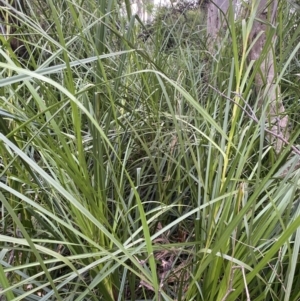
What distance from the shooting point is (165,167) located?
0.83m

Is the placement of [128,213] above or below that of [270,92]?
A: below

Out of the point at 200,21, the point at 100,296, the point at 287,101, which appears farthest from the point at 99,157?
the point at 200,21

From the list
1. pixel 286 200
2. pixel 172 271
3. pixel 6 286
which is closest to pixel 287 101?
pixel 286 200

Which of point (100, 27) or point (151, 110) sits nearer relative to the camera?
point (100, 27)

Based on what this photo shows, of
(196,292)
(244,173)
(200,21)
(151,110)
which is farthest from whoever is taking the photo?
(200,21)

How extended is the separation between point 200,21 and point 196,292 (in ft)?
7.15

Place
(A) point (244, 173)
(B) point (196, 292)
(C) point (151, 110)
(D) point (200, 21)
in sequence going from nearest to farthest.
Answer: (B) point (196, 292), (A) point (244, 173), (C) point (151, 110), (D) point (200, 21)

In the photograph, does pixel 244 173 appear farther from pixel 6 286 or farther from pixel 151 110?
pixel 6 286

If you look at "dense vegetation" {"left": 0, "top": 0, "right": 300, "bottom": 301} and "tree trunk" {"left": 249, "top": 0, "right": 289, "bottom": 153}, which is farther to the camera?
"tree trunk" {"left": 249, "top": 0, "right": 289, "bottom": 153}

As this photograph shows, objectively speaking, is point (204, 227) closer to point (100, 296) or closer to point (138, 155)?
point (100, 296)

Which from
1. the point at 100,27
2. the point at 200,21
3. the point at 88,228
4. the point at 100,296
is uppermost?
the point at 200,21

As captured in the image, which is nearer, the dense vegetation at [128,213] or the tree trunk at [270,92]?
the dense vegetation at [128,213]

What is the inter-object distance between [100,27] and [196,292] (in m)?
0.40

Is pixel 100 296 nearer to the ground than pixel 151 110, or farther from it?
nearer to the ground
